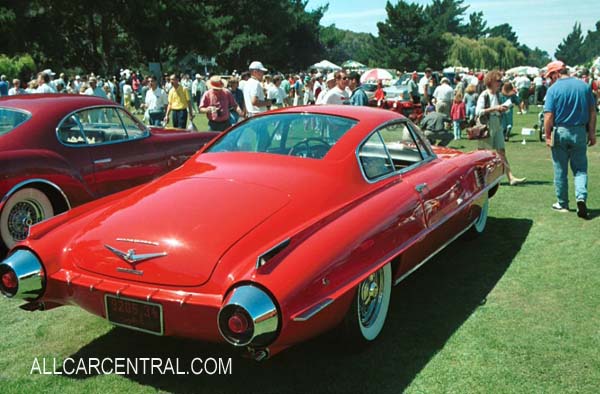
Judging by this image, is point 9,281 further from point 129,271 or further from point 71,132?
point 71,132

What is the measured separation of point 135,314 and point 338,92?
304 inches

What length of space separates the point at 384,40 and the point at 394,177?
3118 inches

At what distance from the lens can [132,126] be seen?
7145 mm

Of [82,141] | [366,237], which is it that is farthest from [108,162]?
[366,237]

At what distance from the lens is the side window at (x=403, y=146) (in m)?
5.03

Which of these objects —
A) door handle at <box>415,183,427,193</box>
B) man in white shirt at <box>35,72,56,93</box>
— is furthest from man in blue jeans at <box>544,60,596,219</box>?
man in white shirt at <box>35,72,56,93</box>

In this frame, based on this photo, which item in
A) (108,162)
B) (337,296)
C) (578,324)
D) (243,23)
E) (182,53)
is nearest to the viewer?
(337,296)

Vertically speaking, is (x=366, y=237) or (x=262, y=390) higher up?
(x=366, y=237)

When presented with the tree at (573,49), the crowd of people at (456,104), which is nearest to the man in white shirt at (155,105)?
the crowd of people at (456,104)

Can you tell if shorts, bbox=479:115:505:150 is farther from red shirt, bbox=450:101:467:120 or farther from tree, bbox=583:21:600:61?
tree, bbox=583:21:600:61

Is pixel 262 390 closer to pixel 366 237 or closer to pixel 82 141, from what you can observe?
pixel 366 237

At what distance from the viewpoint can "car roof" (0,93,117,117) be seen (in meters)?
6.27

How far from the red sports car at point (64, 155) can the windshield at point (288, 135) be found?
83.7 inches

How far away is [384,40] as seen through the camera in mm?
80188
